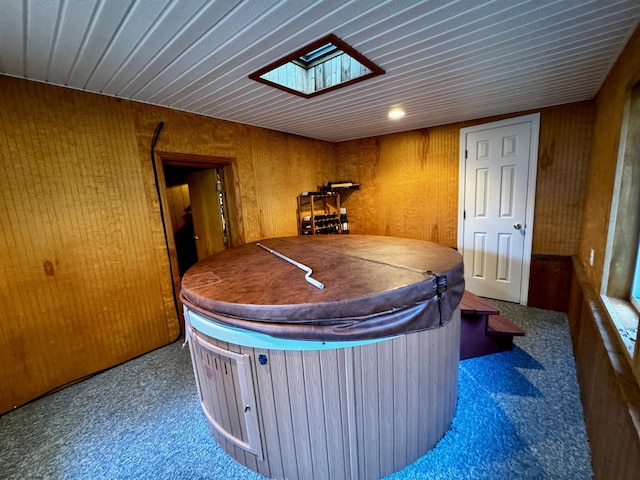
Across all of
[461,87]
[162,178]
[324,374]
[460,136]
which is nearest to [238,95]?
[162,178]

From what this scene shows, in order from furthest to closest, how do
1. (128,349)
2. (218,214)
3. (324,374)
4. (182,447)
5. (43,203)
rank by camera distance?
(218,214)
(128,349)
(43,203)
(182,447)
(324,374)

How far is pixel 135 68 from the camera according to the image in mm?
1854

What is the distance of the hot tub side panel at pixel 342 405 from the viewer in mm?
1238

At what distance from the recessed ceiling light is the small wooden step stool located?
81.8 inches

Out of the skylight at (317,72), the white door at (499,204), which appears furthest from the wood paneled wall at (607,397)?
the skylight at (317,72)

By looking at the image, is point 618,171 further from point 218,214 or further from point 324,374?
point 218,214

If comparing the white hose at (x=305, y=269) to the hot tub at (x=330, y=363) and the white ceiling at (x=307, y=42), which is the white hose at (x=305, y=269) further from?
the white ceiling at (x=307, y=42)

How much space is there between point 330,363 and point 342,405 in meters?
0.23

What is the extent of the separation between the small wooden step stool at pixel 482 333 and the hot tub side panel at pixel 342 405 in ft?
3.18

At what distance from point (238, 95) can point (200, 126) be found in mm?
757

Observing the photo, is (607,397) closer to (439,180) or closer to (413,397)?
(413,397)

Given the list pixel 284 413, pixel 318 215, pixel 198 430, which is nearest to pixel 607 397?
pixel 284 413

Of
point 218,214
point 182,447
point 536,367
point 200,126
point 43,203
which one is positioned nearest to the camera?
point 182,447

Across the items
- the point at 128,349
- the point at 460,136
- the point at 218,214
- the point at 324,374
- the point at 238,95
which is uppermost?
the point at 238,95
